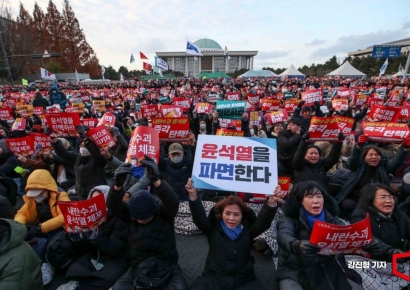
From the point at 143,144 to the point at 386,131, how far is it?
352 cm

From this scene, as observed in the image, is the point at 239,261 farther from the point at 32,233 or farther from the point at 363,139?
the point at 363,139

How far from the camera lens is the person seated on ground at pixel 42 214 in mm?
2906

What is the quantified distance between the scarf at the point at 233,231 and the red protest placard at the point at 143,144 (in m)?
1.37

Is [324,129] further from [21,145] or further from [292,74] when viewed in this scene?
[292,74]

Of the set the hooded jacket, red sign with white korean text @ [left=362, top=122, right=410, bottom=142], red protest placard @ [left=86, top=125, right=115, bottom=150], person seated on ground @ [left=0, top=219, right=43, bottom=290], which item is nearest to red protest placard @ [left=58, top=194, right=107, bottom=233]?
person seated on ground @ [left=0, top=219, right=43, bottom=290]

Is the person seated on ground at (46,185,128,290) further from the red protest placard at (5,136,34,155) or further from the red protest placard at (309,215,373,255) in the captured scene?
the red protest placard at (5,136,34,155)

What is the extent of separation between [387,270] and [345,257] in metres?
0.36

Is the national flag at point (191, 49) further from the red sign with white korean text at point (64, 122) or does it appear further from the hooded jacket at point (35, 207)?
the hooded jacket at point (35, 207)

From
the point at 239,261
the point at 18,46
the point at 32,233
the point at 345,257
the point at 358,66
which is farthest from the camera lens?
the point at 358,66

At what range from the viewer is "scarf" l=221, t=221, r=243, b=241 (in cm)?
241

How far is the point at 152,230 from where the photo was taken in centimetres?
248

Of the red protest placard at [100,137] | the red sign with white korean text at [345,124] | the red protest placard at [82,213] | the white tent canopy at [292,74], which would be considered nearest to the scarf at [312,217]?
the red protest placard at [82,213]

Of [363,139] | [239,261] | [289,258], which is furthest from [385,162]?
[239,261]

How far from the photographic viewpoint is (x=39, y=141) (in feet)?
15.5
